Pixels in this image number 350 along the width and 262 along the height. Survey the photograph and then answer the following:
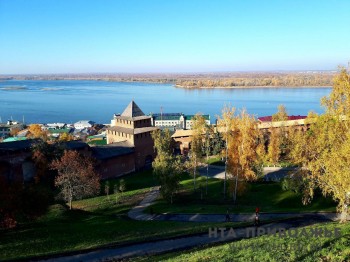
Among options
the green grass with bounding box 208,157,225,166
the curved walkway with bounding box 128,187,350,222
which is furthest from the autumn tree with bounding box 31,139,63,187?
the green grass with bounding box 208,157,225,166

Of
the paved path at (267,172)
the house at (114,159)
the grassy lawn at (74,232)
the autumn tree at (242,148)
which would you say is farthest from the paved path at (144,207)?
the house at (114,159)

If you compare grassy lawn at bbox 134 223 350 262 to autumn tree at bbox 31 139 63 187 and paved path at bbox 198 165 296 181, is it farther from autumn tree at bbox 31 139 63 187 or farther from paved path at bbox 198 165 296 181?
autumn tree at bbox 31 139 63 187

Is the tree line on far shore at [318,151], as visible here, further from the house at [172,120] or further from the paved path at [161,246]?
the house at [172,120]

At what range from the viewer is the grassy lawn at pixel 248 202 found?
20.5 m

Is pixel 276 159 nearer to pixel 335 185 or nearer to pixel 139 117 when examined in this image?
pixel 139 117

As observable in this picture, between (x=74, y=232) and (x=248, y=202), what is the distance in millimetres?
12630

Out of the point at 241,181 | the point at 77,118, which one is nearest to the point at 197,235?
the point at 241,181

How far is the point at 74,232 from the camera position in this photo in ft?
53.4

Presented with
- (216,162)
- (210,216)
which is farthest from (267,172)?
(210,216)

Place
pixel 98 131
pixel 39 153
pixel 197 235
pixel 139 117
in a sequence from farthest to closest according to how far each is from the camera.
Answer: pixel 98 131
pixel 139 117
pixel 39 153
pixel 197 235

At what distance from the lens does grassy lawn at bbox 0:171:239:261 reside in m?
13.5

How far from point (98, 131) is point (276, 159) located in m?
47.1

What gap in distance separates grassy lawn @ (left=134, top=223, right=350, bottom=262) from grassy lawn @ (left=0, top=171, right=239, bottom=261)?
408 centimetres

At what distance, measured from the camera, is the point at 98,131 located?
73188 millimetres
